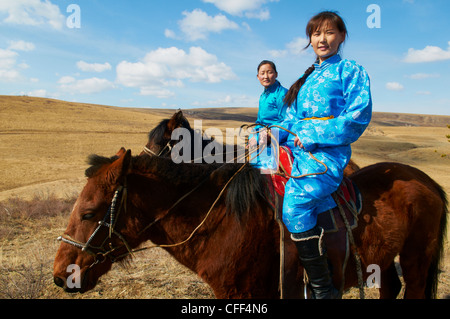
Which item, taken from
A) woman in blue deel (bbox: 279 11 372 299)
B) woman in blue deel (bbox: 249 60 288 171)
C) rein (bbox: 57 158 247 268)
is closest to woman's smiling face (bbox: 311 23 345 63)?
woman in blue deel (bbox: 279 11 372 299)

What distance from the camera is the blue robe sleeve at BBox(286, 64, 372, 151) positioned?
2.21m

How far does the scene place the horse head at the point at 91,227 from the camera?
7.20 feet

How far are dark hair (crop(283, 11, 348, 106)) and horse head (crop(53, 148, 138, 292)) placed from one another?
1.61m

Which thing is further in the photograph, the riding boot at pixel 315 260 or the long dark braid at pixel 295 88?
the long dark braid at pixel 295 88

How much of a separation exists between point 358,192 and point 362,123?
2.53 ft

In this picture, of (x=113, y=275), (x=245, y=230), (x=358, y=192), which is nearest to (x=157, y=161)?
(x=245, y=230)

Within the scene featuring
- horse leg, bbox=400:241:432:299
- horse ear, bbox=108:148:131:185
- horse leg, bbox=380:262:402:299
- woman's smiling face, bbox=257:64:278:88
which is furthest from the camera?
woman's smiling face, bbox=257:64:278:88

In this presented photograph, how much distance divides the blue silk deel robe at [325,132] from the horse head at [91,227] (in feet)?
4.45

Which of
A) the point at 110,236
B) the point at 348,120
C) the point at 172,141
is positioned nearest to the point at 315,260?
the point at 348,120

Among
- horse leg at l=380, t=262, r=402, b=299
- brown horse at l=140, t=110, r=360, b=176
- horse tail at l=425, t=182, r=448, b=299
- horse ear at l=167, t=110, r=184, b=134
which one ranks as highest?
horse ear at l=167, t=110, r=184, b=134

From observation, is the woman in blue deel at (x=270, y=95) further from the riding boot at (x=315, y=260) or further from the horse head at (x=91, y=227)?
the horse head at (x=91, y=227)

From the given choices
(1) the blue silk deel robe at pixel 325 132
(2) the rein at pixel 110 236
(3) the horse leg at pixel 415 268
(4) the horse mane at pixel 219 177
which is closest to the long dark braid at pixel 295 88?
(1) the blue silk deel robe at pixel 325 132

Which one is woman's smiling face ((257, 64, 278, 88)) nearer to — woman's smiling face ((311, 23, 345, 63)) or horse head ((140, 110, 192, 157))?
horse head ((140, 110, 192, 157))
